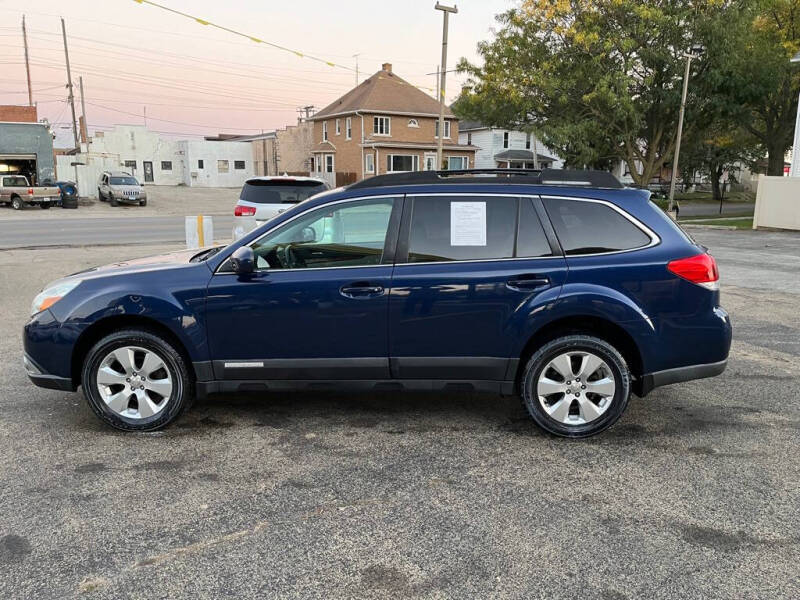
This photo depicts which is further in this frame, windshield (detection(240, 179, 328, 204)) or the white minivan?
windshield (detection(240, 179, 328, 204))

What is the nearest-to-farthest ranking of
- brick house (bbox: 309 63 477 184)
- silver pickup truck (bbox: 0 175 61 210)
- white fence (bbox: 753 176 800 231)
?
white fence (bbox: 753 176 800 231)
silver pickup truck (bbox: 0 175 61 210)
brick house (bbox: 309 63 477 184)

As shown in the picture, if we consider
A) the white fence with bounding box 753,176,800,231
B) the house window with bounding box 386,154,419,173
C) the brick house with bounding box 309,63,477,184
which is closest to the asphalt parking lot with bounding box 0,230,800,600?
the white fence with bounding box 753,176,800,231

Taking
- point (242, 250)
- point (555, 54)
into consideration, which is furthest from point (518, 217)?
point (555, 54)

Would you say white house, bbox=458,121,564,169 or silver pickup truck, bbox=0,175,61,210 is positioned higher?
white house, bbox=458,121,564,169

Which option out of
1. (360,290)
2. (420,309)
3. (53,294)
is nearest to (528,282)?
(420,309)

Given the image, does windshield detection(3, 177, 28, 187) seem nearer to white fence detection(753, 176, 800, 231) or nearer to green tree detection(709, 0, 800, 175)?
green tree detection(709, 0, 800, 175)

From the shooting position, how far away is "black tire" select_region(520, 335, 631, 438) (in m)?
4.28

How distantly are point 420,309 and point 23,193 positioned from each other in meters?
33.8

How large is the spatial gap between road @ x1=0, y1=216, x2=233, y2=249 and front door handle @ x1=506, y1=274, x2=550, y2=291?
1578 centimetres

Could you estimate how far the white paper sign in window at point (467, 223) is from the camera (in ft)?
14.3

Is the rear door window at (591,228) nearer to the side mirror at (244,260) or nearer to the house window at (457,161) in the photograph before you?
the side mirror at (244,260)

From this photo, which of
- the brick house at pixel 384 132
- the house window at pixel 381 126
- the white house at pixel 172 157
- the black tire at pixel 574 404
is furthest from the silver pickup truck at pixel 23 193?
the black tire at pixel 574 404

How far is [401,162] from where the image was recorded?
1871 inches

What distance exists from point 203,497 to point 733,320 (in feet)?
22.9
